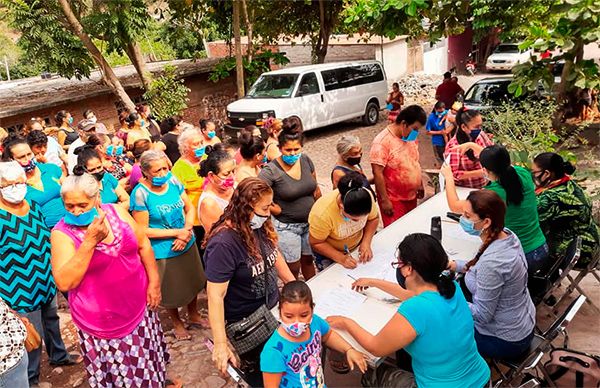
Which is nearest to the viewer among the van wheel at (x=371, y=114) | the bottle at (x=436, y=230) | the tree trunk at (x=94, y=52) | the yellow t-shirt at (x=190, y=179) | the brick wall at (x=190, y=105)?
the bottle at (x=436, y=230)

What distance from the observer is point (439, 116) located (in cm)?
786

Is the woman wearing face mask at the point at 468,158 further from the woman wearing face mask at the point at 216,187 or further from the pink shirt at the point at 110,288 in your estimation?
the pink shirt at the point at 110,288

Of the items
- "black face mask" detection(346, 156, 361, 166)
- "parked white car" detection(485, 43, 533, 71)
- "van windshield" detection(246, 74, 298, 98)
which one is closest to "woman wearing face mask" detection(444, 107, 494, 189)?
"black face mask" detection(346, 156, 361, 166)

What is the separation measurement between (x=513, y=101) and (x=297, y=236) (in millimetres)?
6737

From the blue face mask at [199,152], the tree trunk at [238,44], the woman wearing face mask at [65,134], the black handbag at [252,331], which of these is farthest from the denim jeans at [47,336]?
the tree trunk at [238,44]

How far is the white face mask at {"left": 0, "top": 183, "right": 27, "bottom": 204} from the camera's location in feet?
10.0

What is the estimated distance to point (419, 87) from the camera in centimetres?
1770

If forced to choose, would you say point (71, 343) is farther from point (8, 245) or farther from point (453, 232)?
point (453, 232)

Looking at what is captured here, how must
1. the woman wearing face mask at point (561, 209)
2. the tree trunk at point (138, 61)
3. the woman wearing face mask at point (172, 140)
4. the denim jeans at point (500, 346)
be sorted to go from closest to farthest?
the denim jeans at point (500, 346), the woman wearing face mask at point (561, 209), the woman wearing face mask at point (172, 140), the tree trunk at point (138, 61)

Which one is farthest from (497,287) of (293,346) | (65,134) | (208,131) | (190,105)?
(190,105)

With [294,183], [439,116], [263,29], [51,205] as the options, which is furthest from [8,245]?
[263,29]

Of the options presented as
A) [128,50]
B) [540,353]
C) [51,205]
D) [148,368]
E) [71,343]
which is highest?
[128,50]

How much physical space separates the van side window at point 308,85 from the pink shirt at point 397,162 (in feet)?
22.8

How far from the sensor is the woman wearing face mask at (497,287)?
8.95 feet
